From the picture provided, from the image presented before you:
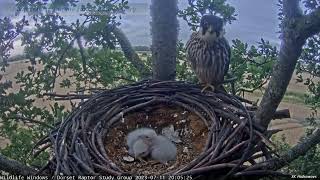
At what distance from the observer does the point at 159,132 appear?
287 cm

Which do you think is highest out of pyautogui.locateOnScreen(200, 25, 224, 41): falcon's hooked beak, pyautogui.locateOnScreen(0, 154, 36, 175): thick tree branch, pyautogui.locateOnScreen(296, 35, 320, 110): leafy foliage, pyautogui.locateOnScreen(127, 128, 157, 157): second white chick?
pyautogui.locateOnScreen(200, 25, 224, 41): falcon's hooked beak

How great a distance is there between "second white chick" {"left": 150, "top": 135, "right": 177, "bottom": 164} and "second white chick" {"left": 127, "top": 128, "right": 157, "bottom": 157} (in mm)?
45

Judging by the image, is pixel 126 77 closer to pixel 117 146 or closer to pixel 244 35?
pixel 117 146

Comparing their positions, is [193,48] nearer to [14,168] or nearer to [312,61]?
[312,61]

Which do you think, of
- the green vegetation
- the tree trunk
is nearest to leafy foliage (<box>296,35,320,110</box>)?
the green vegetation

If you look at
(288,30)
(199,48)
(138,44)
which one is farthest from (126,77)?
(138,44)

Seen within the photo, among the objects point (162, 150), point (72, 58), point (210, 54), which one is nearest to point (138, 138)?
point (162, 150)

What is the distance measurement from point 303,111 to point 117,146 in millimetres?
3303

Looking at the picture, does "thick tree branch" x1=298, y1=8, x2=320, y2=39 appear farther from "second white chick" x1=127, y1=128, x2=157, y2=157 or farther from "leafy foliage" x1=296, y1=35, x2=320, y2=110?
"second white chick" x1=127, y1=128, x2=157, y2=157

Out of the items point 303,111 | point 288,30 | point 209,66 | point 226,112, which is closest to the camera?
point 288,30

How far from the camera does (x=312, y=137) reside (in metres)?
Result: 2.11

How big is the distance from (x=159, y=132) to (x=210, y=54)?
0.67m

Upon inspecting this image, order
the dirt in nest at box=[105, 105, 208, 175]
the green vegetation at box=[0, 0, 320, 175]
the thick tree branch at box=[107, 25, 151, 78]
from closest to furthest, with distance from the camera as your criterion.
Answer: the dirt in nest at box=[105, 105, 208, 175], the green vegetation at box=[0, 0, 320, 175], the thick tree branch at box=[107, 25, 151, 78]

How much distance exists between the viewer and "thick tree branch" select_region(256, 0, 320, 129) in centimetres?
206
